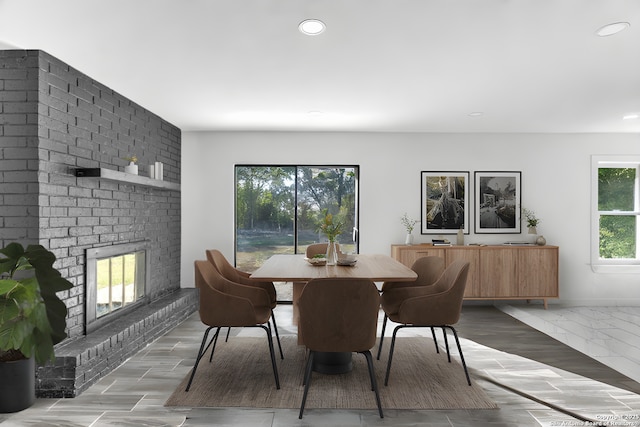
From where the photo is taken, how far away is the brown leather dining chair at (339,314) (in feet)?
8.48

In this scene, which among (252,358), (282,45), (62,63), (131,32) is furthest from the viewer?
(252,358)

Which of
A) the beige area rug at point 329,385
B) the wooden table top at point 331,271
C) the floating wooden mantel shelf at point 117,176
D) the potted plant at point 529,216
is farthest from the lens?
the potted plant at point 529,216

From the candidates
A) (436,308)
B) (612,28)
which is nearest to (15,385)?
(436,308)

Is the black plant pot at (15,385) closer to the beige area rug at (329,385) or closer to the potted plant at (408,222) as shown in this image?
the beige area rug at (329,385)

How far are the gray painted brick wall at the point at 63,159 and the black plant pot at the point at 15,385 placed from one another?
0.59 meters

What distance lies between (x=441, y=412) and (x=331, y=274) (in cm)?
116

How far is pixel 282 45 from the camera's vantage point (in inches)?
117

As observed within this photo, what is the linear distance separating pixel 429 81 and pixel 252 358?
2896mm

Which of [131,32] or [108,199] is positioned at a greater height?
[131,32]

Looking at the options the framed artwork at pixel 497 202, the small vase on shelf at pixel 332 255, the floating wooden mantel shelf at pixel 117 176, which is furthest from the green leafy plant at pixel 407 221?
the floating wooden mantel shelf at pixel 117 176

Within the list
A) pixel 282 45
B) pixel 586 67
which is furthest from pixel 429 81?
pixel 282 45

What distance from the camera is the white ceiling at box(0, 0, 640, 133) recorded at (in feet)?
8.09

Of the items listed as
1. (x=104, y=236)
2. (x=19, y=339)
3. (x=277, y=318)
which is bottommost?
(x=277, y=318)

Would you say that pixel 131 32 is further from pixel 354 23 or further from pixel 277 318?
pixel 277 318
